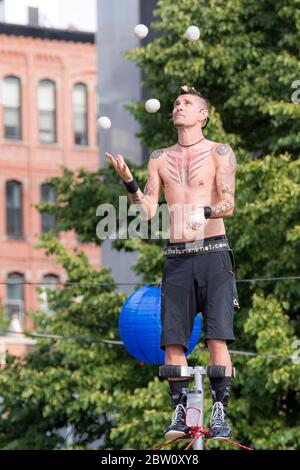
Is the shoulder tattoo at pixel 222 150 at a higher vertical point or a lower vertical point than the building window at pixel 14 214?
lower

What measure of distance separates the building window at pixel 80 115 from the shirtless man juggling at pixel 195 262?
47704 mm

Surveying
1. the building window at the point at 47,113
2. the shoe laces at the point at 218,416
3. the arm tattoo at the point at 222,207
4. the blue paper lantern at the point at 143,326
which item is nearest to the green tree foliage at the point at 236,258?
the blue paper lantern at the point at 143,326

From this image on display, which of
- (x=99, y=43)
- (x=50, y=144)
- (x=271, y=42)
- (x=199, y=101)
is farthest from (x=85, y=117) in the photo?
(x=199, y=101)

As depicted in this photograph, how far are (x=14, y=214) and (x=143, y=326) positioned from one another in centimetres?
4057

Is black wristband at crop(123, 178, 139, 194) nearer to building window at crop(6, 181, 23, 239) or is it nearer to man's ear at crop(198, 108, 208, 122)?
man's ear at crop(198, 108, 208, 122)

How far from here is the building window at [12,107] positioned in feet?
186

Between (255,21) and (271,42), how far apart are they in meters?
0.41

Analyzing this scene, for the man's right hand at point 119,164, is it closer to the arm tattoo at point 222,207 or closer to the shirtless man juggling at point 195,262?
the shirtless man juggling at point 195,262

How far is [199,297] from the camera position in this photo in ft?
34.8

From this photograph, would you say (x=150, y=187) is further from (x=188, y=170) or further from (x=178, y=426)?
(x=178, y=426)

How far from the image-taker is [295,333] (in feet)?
67.8

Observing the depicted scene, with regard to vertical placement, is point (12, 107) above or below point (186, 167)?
above

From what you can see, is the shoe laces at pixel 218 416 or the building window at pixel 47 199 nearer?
the shoe laces at pixel 218 416

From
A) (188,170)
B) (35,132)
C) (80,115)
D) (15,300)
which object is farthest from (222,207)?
(80,115)
